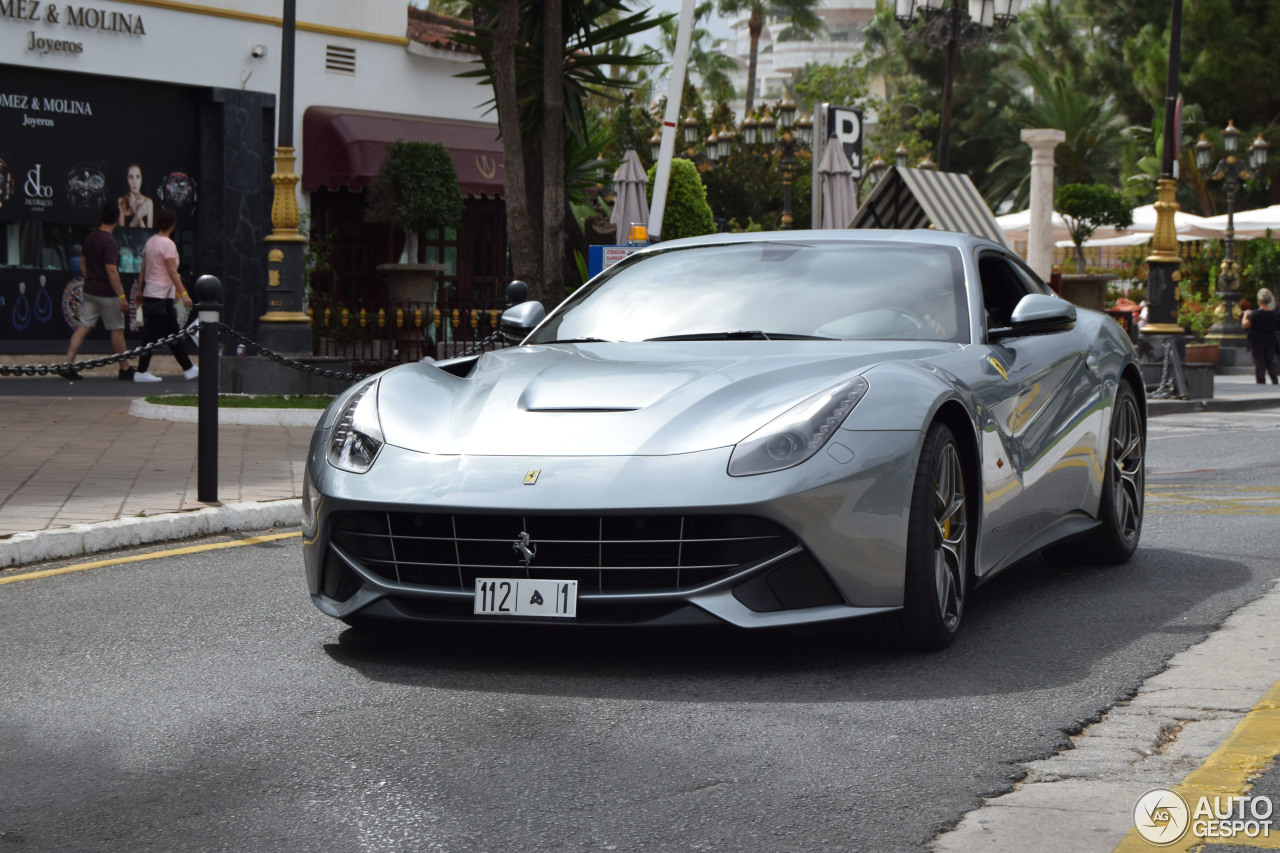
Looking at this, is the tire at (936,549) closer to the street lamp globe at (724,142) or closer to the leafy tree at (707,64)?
the street lamp globe at (724,142)

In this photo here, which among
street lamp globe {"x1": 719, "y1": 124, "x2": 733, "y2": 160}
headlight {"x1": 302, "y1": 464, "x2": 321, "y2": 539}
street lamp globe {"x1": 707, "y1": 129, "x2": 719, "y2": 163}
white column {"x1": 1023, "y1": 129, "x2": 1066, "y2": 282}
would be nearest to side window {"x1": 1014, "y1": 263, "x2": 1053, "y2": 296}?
headlight {"x1": 302, "y1": 464, "x2": 321, "y2": 539}

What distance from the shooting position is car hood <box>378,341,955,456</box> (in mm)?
4602

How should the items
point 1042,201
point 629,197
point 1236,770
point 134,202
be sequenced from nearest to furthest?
point 1236,770 < point 629,197 < point 134,202 < point 1042,201

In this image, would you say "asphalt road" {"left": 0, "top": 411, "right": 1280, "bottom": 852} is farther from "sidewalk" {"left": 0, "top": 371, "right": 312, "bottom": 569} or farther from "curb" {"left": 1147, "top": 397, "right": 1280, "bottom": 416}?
"curb" {"left": 1147, "top": 397, "right": 1280, "bottom": 416}

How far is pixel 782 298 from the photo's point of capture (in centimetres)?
575

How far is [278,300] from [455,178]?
7.33m

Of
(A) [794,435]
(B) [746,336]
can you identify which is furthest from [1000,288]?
(A) [794,435]

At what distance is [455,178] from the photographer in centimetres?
2261

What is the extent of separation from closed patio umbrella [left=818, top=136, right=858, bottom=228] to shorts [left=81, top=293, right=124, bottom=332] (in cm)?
754

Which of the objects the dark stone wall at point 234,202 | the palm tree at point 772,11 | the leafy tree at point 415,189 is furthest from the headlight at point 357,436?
the palm tree at point 772,11

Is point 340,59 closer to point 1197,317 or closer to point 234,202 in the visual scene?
point 234,202

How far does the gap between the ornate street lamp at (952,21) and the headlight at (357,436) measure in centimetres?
1888

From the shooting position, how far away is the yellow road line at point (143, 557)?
21.2 ft

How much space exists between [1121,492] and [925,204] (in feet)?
41.2
